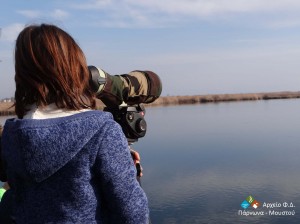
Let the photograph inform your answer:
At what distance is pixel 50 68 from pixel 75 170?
0.79 feet

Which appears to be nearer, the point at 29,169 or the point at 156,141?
the point at 29,169

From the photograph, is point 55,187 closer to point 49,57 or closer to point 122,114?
point 49,57

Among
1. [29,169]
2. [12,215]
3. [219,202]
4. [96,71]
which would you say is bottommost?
[219,202]

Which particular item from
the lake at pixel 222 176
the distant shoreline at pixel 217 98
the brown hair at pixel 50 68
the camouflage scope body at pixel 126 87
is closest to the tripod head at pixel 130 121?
the camouflage scope body at pixel 126 87

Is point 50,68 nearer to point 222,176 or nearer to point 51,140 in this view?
point 51,140

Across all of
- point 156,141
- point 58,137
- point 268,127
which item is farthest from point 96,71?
point 268,127

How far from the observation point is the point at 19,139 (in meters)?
0.87

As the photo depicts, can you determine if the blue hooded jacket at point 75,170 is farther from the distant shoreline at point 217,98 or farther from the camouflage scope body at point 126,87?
the distant shoreline at point 217,98

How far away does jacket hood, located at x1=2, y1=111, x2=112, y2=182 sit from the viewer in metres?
0.85

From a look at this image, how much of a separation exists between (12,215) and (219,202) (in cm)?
601

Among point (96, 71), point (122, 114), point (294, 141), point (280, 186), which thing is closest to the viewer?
point (96, 71)

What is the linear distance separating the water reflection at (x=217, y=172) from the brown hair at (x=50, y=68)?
5.28m

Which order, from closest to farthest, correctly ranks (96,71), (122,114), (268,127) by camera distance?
(96,71) < (122,114) < (268,127)

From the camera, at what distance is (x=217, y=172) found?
8195 millimetres
